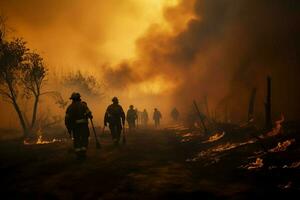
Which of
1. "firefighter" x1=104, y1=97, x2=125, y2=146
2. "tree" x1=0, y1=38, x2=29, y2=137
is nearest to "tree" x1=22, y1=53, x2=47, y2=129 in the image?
"tree" x1=0, y1=38, x2=29, y2=137

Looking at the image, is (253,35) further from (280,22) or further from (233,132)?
(233,132)

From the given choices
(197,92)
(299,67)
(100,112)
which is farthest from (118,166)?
(100,112)

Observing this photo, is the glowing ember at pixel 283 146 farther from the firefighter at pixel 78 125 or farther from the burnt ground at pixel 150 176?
the firefighter at pixel 78 125

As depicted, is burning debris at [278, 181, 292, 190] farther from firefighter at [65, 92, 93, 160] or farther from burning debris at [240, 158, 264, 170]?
firefighter at [65, 92, 93, 160]

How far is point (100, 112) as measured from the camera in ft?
275

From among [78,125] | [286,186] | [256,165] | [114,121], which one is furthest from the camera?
[114,121]

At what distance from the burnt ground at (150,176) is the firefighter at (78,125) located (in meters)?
0.53

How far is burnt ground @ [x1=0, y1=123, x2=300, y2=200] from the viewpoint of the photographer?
757cm

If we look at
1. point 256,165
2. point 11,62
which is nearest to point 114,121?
point 256,165

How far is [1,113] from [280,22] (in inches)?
1967

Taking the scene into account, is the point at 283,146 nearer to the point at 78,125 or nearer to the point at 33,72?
the point at 78,125

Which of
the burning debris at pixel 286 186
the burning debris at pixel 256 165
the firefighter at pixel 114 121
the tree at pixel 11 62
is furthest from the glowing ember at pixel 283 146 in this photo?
the tree at pixel 11 62

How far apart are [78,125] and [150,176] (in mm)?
4835

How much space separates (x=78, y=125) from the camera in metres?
13.2
